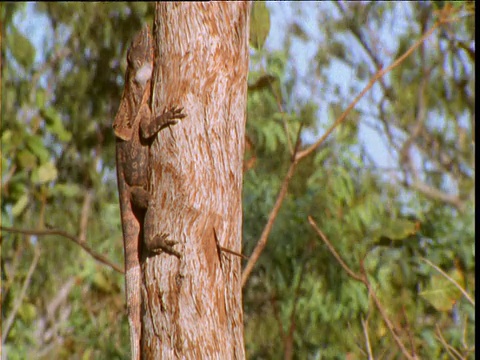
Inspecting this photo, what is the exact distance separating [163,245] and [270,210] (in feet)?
8.63

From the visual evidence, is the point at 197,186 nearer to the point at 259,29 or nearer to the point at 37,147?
the point at 259,29

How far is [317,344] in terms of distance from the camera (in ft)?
16.0

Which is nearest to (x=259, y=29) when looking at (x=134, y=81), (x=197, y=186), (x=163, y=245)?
(x=134, y=81)

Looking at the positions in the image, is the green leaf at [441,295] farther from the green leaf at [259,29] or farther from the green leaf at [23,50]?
the green leaf at [23,50]

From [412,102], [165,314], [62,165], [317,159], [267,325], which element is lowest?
[165,314]

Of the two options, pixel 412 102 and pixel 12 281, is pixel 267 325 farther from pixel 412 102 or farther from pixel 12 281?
pixel 412 102

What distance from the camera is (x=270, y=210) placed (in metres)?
4.77

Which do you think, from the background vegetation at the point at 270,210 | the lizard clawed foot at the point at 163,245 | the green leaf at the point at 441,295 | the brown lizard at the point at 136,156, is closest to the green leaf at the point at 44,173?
the background vegetation at the point at 270,210

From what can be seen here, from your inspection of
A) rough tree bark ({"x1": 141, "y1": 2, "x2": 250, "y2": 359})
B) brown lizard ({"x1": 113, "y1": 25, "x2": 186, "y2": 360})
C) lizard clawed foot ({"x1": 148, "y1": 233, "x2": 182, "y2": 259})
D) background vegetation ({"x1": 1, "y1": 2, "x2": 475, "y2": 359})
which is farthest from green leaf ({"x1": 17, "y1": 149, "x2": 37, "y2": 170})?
lizard clawed foot ({"x1": 148, "y1": 233, "x2": 182, "y2": 259})

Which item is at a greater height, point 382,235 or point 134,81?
point 134,81

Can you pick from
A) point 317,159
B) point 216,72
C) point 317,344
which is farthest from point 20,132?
point 216,72

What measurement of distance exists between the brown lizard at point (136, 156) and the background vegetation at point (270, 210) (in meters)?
0.51

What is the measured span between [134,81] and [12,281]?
3.02m

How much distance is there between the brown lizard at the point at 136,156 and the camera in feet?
7.40
